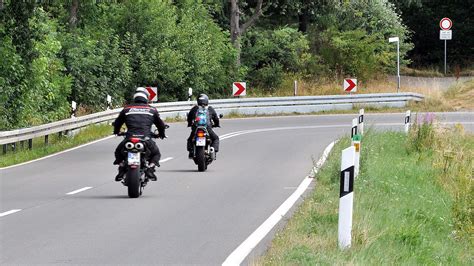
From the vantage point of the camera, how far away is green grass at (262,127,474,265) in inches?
393

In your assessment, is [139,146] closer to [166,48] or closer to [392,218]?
[392,218]

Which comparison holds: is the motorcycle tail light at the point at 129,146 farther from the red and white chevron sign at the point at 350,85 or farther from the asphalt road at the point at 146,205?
the red and white chevron sign at the point at 350,85

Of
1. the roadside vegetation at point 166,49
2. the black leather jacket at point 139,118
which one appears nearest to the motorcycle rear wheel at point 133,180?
the black leather jacket at point 139,118

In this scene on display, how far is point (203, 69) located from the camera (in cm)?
4341

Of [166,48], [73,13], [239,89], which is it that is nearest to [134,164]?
[73,13]

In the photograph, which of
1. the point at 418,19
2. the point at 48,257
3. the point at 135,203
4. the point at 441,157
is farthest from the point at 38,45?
the point at 418,19

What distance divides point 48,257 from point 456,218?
6.23 metres

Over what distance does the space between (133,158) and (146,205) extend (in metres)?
1.16

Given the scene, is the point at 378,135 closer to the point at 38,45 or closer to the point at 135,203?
the point at 38,45

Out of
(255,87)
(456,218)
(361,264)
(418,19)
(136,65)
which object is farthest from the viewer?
(418,19)

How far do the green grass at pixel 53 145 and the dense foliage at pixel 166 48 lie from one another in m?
1.47

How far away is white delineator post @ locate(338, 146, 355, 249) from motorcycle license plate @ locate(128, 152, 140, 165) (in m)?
6.04

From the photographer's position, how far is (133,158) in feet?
51.1

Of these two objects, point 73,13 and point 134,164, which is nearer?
point 134,164
